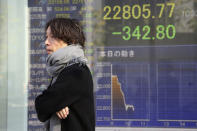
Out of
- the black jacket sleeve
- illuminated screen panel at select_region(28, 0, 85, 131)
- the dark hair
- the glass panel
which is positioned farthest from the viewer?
the glass panel

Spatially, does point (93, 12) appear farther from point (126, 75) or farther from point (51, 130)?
point (51, 130)

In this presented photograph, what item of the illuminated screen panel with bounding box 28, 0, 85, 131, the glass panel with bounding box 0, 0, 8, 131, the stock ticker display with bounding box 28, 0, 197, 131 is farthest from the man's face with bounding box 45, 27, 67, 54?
the glass panel with bounding box 0, 0, 8, 131

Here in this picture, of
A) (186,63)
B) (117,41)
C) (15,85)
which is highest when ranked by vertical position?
(117,41)

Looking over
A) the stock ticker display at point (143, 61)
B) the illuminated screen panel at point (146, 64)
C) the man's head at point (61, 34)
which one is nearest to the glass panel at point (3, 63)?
the stock ticker display at point (143, 61)

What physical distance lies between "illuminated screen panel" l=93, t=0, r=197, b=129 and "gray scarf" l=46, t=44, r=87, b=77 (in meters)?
1.82

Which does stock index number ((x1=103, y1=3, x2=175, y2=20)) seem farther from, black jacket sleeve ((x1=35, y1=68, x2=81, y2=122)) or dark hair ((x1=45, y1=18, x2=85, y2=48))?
black jacket sleeve ((x1=35, y1=68, x2=81, y2=122))

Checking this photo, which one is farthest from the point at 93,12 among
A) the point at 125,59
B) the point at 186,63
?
the point at 186,63

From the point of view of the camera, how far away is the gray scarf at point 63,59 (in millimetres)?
1889

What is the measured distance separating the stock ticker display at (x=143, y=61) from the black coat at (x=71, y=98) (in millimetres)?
1829

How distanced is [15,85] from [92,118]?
8.08 feet

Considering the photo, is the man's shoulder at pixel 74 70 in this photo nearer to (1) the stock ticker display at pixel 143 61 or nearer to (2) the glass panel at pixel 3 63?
(1) the stock ticker display at pixel 143 61

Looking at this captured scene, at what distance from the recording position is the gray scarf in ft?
6.20

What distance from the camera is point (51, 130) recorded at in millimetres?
1847

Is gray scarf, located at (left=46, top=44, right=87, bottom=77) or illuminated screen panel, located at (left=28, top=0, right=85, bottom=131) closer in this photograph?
gray scarf, located at (left=46, top=44, right=87, bottom=77)
